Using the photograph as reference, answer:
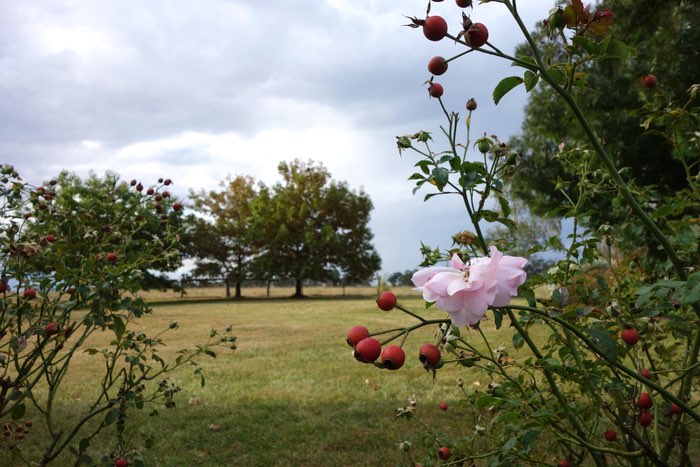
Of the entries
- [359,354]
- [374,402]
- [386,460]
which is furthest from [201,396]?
[359,354]

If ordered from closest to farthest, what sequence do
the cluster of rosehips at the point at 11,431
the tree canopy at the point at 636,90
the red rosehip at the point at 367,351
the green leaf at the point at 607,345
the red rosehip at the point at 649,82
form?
1. the red rosehip at the point at 367,351
2. the green leaf at the point at 607,345
3. the red rosehip at the point at 649,82
4. the cluster of rosehips at the point at 11,431
5. the tree canopy at the point at 636,90

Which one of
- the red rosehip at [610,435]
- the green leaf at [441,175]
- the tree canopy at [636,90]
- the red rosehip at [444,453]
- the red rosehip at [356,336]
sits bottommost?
the red rosehip at [444,453]

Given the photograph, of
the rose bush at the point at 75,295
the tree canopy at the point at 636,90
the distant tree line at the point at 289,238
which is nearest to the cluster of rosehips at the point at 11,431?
the rose bush at the point at 75,295

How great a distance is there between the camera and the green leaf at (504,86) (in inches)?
→ 37.4

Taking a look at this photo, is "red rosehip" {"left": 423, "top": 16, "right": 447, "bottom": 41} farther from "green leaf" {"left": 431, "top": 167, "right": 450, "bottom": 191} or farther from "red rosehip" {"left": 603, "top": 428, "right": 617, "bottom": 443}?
"red rosehip" {"left": 603, "top": 428, "right": 617, "bottom": 443}

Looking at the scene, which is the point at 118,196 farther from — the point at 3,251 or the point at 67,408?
the point at 67,408

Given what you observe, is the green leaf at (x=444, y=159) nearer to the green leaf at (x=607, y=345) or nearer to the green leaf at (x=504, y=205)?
the green leaf at (x=504, y=205)

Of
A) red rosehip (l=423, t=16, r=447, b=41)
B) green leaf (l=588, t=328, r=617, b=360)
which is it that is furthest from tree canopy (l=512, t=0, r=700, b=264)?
red rosehip (l=423, t=16, r=447, b=41)

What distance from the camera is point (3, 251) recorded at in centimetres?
193

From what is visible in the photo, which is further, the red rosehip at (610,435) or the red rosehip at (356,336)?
the red rosehip at (610,435)

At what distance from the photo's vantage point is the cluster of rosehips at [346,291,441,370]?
67 centimetres

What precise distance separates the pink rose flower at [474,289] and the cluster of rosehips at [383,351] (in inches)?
2.8

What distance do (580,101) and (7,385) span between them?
8098 millimetres

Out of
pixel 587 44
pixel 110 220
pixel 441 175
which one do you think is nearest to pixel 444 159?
pixel 441 175
